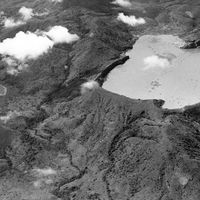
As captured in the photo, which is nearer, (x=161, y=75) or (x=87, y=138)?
(x=87, y=138)

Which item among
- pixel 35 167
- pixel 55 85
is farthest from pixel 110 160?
pixel 55 85

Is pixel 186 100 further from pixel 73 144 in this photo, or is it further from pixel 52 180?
pixel 52 180

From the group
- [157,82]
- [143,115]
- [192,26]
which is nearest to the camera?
[143,115]

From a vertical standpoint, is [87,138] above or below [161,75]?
below

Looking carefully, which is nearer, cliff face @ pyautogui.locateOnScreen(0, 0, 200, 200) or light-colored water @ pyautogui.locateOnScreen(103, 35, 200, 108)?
cliff face @ pyautogui.locateOnScreen(0, 0, 200, 200)

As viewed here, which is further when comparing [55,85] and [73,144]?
[55,85]
